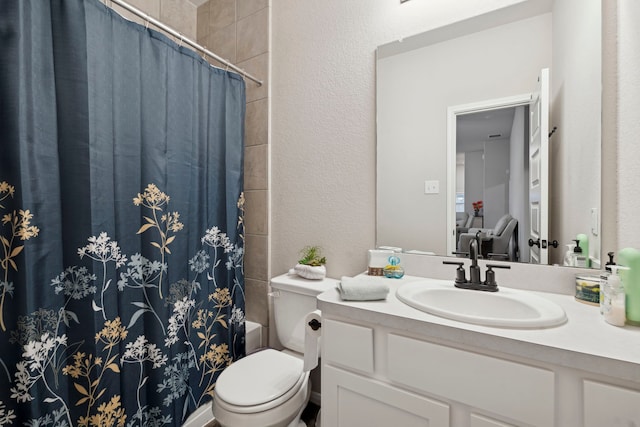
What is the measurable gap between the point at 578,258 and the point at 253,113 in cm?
183

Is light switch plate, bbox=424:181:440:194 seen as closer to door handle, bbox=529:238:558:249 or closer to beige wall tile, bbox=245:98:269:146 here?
door handle, bbox=529:238:558:249

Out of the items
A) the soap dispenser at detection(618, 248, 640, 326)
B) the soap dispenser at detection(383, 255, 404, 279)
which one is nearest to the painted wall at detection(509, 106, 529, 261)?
the soap dispenser at detection(618, 248, 640, 326)

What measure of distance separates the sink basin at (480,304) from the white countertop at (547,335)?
21 millimetres

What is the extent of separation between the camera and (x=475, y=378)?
0.78 m

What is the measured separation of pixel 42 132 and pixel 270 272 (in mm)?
1259

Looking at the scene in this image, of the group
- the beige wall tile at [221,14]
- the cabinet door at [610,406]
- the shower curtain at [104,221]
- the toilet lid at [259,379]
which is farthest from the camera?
the beige wall tile at [221,14]

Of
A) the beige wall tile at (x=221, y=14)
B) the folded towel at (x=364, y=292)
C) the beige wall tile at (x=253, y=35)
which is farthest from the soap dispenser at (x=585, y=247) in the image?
the beige wall tile at (x=221, y=14)

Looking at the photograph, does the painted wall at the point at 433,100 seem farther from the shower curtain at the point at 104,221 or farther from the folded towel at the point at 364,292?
the shower curtain at the point at 104,221

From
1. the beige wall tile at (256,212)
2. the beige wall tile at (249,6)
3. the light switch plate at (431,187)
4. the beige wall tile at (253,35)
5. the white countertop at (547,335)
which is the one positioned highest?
the beige wall tile at (249,6)

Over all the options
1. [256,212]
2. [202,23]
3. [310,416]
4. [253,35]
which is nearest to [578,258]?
[310,416]

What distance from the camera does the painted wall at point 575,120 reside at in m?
1.04

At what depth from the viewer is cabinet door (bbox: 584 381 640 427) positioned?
0.63 m

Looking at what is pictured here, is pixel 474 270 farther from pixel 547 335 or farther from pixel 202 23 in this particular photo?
pixel 202 23

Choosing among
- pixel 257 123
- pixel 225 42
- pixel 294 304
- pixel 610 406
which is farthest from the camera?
pixel 225 42
